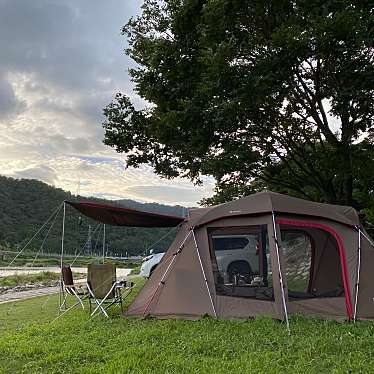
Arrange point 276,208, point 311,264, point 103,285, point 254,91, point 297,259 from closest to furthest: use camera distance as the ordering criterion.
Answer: point 276,208
point 297,259
point 311,264
point 103,285
point 254,91

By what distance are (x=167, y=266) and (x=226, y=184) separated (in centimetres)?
606

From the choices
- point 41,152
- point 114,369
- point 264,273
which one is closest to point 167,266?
point 264,273

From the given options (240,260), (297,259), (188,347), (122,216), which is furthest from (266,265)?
(122,216)

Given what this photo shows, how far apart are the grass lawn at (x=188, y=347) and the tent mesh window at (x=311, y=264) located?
80 cm

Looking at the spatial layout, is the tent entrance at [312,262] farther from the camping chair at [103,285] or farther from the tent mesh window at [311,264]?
the camping chair at [103,285]

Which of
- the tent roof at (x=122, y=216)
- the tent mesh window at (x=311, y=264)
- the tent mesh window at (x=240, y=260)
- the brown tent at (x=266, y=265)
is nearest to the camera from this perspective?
the brown tent at (x=266, y=265)

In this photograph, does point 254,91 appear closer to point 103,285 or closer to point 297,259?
point 297,259

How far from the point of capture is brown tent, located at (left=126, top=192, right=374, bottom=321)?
595 centimetres

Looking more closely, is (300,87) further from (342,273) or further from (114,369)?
(114,369)

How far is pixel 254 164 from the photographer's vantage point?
9.82 metres

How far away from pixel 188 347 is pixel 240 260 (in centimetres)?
241

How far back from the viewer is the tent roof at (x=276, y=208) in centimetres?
612

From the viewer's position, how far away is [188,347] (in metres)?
4.45

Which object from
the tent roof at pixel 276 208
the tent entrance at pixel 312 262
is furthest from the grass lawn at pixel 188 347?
the tent roof at pixel 276 208
